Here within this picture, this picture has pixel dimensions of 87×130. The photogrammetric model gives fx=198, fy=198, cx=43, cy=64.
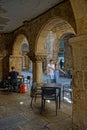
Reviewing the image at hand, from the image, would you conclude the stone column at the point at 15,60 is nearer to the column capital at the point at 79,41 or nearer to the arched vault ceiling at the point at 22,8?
the arched vault ceiling at the point at 22,8

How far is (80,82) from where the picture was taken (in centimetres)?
271

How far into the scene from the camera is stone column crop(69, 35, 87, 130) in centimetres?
261

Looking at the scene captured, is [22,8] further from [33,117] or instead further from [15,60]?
[15,60]

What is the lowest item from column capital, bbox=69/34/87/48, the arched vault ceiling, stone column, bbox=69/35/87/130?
stone column, bbox=69/35/87/130

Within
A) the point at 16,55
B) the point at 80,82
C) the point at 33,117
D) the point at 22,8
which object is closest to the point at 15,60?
the point at 16,55

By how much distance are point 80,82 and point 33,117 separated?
1.76 m

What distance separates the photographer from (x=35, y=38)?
6012 millimetres

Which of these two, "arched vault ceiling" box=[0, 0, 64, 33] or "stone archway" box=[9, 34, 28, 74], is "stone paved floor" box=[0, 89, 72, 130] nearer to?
"arched vault ceiling" box=[0, 0, 64, 33]

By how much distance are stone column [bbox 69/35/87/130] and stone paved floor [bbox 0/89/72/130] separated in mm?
770

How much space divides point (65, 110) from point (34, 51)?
226cm

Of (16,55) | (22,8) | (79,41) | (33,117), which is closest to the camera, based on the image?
(79,41)

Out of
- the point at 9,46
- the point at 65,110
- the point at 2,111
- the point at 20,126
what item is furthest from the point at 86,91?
the point at 9,46

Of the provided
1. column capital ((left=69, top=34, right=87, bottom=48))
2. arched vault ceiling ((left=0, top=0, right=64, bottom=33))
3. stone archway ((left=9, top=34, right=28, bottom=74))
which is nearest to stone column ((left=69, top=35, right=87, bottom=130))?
column capital ((left=69, top=34, right=87, bottom=48))

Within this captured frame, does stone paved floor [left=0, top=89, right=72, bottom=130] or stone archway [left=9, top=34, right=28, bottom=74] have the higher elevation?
stone archway [left=9, top=34, right=28, bottom=74]
